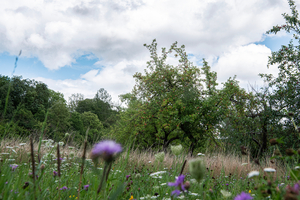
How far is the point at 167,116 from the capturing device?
11.9 m

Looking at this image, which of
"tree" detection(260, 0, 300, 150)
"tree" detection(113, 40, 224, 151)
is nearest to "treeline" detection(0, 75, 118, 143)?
"tree" detection(113, 40, 224, 151)

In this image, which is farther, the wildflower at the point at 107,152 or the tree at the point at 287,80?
the tree at the point at 287,80

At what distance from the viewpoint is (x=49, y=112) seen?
1360 cm

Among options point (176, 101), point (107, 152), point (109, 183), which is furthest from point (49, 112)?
point (107, 152)

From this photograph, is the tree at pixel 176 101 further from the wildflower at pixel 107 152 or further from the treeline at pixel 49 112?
the wildflower at pixel 107 152

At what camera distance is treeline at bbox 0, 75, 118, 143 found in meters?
20.4

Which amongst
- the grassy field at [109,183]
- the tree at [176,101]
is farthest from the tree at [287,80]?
the grassy field at [109,183]

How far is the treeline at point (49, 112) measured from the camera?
20375mm

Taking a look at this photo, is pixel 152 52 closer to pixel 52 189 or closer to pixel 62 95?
pixel 52 189

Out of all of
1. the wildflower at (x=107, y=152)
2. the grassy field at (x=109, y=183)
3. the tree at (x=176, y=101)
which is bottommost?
the grassy field at (x=109, y=183)

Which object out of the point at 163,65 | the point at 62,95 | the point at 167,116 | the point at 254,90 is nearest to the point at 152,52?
the point at 163,65

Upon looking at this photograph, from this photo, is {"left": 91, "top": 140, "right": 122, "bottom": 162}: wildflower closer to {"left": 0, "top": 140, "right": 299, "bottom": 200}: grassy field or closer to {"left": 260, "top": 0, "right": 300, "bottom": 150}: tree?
{"left": 0, "top": 140, "right": 299, "bottom": 200}: grassy field

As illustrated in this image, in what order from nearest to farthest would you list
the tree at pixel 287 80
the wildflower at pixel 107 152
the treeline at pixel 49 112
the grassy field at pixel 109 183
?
1. the wildflower at pixel 107 152
2. the grassy field at pixel 109 183
3. the tree at pixel 287 80
4. the treeline at pixel 49 112

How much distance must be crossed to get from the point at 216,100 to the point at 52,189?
1095 cm
